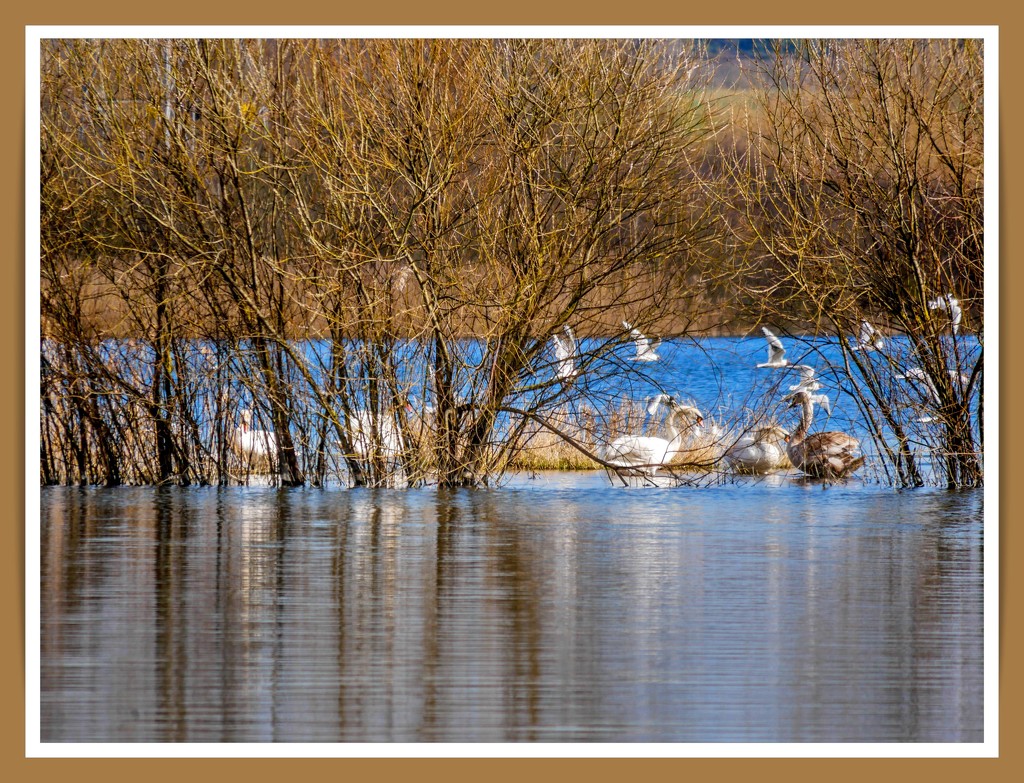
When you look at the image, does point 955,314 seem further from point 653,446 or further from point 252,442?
point 252,442

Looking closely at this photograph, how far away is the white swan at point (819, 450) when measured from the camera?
12773 mm

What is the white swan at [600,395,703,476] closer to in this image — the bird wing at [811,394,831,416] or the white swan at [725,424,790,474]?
the white swan at [725,424,790,474]

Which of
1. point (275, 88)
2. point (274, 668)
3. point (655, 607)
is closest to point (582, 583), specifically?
point (655, 607)

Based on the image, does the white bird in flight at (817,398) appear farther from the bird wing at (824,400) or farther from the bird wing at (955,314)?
the bird wing at (955,314)

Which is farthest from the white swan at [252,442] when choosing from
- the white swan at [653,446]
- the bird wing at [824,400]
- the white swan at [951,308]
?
the white swan at [951,308]

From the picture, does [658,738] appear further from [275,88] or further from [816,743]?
[275,88]

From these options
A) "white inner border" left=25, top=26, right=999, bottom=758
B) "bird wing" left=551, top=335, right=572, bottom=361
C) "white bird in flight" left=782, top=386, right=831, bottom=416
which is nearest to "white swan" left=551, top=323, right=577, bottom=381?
"bird wing" left=551, top=335, right=572, bottom=361

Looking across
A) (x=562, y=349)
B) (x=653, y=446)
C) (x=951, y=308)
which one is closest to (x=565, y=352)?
(x=562, y=349)

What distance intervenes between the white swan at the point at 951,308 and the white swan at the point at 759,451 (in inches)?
68.7

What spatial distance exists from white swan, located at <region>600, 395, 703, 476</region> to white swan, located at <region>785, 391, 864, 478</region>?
2.93ft

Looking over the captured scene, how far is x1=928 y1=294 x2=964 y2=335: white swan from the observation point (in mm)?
12297

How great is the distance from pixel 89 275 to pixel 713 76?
5.85 metres

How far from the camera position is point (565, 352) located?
41.4 ft

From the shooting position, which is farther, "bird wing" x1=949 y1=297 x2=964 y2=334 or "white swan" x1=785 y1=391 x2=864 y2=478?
"white swan" x1=785 y1=391 x2=864 y2=478
